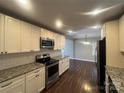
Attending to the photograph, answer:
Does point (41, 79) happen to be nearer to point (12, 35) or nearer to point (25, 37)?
point (25, 37)

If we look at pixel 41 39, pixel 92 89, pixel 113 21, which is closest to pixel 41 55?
pixel 41 39

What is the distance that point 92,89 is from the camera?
341 centimetres

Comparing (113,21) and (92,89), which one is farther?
(92,89)

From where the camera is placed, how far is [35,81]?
8.85 ft

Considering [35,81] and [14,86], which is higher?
[14,86]

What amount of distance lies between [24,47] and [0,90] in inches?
50.3

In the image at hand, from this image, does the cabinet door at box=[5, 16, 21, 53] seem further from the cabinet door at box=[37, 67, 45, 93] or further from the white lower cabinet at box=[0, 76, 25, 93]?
the cabinet door at box=[37, 67, 45, 93]

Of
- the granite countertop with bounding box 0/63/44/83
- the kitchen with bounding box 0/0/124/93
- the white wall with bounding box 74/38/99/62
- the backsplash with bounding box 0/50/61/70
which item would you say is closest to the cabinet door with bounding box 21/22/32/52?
the kitchen with bounding box 0/0/124/93

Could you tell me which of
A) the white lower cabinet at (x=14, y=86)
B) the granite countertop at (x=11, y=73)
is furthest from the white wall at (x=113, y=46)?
the white lower cabinet at (x=14, y=86)

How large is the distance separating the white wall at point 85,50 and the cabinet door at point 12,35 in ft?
25.8

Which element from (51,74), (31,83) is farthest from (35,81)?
(51,74)

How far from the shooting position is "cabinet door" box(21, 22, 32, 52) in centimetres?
264

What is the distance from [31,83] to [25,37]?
1306mm

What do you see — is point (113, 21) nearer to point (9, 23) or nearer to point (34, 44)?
point (34, 44)
